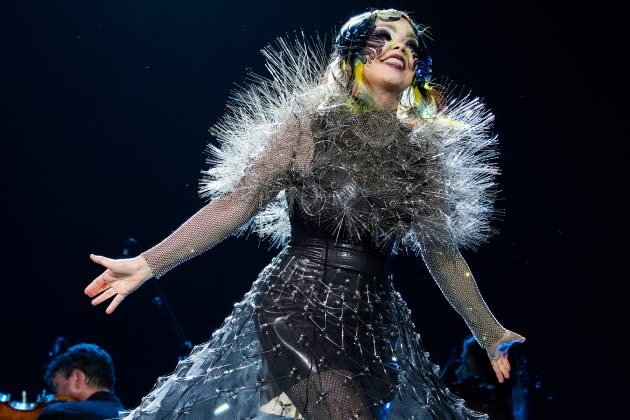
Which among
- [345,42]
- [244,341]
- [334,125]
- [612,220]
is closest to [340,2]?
[612,220]

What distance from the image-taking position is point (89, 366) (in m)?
3.85

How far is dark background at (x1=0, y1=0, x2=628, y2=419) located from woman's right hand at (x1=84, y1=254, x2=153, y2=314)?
3.49m

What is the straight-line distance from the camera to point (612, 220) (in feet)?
17.7

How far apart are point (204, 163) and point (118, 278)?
364 cm

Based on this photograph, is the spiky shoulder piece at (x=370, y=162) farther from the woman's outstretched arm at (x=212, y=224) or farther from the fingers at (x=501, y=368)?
the fingers at (x=501, y=368)

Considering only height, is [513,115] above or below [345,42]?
above

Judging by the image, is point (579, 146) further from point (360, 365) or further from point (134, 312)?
point (360, 365)

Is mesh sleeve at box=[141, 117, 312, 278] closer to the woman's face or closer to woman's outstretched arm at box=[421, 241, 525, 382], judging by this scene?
the woman's face

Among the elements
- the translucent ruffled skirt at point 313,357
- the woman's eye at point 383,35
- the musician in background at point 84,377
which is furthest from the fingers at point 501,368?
the musician in background at point 84,377

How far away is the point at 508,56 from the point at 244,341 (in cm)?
390

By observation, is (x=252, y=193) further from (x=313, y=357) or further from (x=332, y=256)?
(x=313, y=357)

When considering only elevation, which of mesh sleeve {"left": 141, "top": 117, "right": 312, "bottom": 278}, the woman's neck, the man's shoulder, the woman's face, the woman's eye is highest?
the woman's eye

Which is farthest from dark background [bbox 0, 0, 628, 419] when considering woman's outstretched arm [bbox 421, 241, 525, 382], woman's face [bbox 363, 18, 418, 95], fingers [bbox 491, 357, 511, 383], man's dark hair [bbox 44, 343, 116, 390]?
fingers [bbox 491, 357, 511, 383]

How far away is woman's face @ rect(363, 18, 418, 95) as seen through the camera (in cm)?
226
